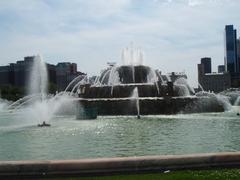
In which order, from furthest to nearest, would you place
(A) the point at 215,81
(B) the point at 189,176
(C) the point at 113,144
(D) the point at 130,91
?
(A) the point at 215,81 → (D) the point at 130,91 → (C) the point at 113,144 → (B) the point at 189,176

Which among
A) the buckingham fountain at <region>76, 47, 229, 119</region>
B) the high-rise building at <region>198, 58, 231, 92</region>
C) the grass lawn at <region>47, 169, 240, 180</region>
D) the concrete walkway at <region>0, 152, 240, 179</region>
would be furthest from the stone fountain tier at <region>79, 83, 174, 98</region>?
the high-rise building at <region>198, 58, 231, 92</region>

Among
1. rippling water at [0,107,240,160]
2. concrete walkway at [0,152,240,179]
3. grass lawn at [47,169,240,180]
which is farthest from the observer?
rippling water at [0,107,240,160]

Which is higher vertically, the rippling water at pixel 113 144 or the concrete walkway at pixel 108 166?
the concrete walkway at pixel 108 166

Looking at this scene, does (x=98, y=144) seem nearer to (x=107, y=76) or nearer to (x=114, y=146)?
(x=114, y=146)

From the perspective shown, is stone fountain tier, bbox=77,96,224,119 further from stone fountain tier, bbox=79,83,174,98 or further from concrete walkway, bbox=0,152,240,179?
concrete walkway, bbox=0,152,240,179

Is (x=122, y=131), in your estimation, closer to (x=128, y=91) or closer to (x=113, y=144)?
(x=113, y=144)

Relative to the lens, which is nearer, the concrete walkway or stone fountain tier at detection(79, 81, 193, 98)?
the concrete walkway

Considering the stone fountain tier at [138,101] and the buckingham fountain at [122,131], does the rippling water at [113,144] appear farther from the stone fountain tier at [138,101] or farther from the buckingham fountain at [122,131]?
the stone fountain tier at [138,101]

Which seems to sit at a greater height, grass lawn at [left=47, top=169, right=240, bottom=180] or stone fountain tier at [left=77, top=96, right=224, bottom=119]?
grass lawn at [left=47, top=169, right=240, bottom=180]

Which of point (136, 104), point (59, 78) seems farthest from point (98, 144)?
point (59, 78)

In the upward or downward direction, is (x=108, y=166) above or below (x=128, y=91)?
below

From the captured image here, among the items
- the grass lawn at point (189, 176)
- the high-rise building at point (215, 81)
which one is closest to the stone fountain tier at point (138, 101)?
the grass lawn at point (189, 176)

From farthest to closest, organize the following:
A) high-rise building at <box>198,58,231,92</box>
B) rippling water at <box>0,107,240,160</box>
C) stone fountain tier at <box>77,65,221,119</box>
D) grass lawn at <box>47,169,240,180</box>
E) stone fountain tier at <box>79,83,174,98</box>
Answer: high-rise building at <box>198,58,231,92</box>, stone fountain tier at <box>79,83,174,98</box>, stone fountain tier at <box>77,65,221,119</box>, rippling water at <box>0,107,240,160</box>, grass lawn at <box>47,169,240,180</box>

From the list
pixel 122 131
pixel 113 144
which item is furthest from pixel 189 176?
pixel 122 131
